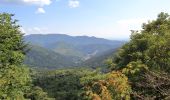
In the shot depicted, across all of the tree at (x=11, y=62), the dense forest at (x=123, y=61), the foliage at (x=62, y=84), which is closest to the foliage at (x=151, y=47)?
the dense forest at (x=123, y=61)

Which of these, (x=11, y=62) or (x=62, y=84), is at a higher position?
(x=11, y=62)

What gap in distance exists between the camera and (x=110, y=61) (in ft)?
126

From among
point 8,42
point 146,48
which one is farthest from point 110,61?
point 8,42

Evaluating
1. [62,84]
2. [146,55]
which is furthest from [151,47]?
[62,84]

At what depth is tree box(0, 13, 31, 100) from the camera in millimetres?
33338

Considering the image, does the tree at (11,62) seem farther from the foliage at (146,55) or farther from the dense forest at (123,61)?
the foliage at (146,55)

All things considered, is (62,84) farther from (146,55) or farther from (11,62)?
(146,55)

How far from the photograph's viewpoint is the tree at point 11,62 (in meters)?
33.3

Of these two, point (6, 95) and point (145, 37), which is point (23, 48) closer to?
point (6, 95)

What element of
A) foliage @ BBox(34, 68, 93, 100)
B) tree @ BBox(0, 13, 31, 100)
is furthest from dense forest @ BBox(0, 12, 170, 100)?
foliage @ BBox(34, 68, 93, 100)

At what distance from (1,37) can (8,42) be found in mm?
735

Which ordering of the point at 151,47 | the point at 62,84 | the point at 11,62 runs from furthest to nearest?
the point at 62,84
the point at 11,62
the point at 151,47

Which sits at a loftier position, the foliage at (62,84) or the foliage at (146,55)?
the foliage at (146,55)

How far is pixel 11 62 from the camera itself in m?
35.4
